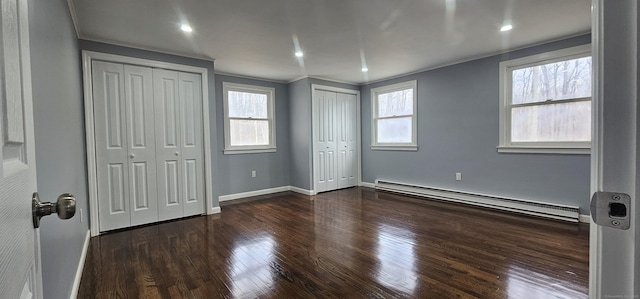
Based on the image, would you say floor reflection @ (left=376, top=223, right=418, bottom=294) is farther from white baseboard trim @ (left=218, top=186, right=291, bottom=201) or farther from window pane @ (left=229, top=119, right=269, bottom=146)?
window pane @ (left=229, top=119, right=269, bottom=146)

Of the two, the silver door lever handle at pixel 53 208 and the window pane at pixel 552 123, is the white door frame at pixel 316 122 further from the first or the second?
the silver door lever handle at pixel 53 208

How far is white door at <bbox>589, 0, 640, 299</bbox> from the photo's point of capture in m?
0.45

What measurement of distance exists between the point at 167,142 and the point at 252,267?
7.09 ft

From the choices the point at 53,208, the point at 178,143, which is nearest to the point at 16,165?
the point at 53,208

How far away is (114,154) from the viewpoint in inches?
131

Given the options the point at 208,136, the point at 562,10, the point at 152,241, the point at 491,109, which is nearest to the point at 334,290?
the point at 152,241

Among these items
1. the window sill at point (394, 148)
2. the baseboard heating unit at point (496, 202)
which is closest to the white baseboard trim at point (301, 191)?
the baseboard heating unit at point (496, 202)

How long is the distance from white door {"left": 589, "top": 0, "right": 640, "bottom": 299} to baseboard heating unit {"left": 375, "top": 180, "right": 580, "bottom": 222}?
3.81 meters

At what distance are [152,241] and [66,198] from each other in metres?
2.81

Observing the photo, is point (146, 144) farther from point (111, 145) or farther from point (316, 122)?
point (316, 122)

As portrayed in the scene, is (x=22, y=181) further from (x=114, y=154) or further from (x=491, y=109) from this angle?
(x=491, y=109)

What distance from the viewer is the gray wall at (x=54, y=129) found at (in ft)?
4.40

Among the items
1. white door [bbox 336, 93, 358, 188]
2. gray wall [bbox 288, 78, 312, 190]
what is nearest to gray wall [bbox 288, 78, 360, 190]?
gray wall [bbox 288, 78, 312, 190]

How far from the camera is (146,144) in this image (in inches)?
138
